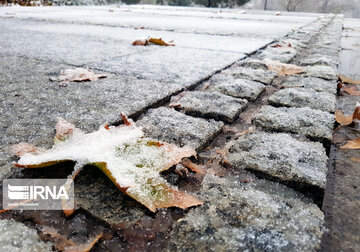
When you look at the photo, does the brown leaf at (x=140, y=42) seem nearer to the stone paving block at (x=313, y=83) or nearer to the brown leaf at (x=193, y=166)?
the stone paving block at (x=313, y=83)

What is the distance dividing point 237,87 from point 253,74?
304 millimetres

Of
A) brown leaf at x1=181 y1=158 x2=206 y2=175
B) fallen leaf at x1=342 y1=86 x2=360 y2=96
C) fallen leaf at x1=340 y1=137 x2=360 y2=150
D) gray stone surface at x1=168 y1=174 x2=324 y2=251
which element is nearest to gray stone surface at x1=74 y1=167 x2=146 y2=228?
gray stone surface at x1=168 y1=174 x2=324 y2=251

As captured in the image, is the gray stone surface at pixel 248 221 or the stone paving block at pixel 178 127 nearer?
the gray stone surface at pixel 248 221

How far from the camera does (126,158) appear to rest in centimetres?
74

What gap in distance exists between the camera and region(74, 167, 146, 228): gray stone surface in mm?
610

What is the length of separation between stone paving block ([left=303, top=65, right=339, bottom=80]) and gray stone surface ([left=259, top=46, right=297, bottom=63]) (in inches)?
10.6

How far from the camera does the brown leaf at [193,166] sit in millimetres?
802

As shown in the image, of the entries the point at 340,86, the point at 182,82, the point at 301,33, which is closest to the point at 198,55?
the point at 182,82

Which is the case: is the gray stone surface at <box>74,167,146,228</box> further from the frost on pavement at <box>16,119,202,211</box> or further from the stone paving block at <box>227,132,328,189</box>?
the stone paving block at <box>227,132,328,189</box>

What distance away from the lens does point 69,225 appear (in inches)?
23.7

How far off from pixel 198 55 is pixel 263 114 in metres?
1.09

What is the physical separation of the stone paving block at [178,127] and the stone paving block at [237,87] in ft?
1.14

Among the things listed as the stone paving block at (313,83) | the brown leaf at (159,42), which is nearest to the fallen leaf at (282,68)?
the stone paving block at (313,83)

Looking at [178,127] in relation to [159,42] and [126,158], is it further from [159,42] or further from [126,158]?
[159,42]
